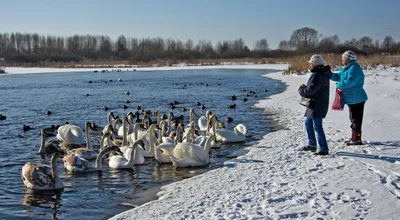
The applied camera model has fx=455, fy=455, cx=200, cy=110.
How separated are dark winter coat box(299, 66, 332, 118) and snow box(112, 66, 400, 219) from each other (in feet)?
2.61

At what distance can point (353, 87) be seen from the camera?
8.35 m

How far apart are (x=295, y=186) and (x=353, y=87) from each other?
292 cm

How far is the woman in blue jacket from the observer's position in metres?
8.20

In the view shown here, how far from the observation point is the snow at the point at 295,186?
538 centimetres

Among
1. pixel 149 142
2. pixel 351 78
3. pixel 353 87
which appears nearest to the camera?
pixel 351 78

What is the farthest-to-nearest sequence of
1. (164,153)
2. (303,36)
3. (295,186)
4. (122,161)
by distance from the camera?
(303,36)
(164,153)
(122,161)
(295,186)

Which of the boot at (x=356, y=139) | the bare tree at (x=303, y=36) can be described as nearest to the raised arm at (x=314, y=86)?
the boot at (x=356, y=139)

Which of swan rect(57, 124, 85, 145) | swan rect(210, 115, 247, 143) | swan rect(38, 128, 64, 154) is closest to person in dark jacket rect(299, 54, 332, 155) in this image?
swan rect(210, 115, 247, 143)

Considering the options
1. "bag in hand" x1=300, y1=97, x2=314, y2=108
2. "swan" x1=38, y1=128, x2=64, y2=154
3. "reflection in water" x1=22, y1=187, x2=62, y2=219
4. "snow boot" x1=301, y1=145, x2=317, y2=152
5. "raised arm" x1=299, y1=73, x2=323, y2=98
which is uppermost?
"raised arm" x1=299, y1=73, x2=323, y2=98

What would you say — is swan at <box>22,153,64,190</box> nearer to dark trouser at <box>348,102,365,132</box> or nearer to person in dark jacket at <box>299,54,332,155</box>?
person in dark jacket at <box>299,54,332,155</box>

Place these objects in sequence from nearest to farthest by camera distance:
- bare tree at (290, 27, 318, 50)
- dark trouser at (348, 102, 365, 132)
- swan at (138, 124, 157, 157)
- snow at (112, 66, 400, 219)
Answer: snow at (112, 66, 400, 219), dark trouser at (348, 102, 365, 132), swan at (138, 124, 157, 157), bare tree at (290, 27, 318, 50)

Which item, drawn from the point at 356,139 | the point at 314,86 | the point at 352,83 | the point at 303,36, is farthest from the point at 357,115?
the point at 303,36

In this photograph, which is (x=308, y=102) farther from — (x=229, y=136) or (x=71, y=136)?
(x=71, y=136)

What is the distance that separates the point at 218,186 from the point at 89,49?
11890 cm
